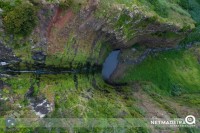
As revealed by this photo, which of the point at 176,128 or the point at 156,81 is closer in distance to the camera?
the point at 176,128

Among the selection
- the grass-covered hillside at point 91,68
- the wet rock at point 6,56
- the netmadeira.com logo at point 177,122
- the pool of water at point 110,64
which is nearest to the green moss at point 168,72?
the grass-covered hillside at point 91,68

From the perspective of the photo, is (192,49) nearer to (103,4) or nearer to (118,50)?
(118,50)

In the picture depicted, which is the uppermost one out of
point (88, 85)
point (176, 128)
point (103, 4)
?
point (103, 4)

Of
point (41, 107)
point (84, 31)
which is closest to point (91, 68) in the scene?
point (84, 31)

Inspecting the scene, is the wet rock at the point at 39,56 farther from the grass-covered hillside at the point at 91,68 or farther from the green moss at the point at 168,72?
the green moss at the point at 168,72

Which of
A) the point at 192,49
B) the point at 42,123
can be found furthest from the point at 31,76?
the point at 192,49
